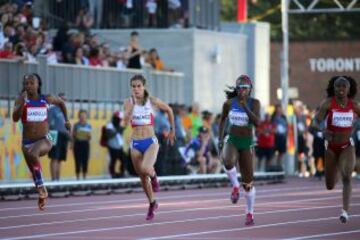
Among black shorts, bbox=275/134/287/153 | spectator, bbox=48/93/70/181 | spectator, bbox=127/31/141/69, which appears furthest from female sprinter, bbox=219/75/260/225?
black shorts, bbox=275/134/287/153

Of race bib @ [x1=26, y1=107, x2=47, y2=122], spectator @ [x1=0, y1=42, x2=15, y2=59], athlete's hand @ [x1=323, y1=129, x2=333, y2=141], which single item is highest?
spectator @ [x1=0, y1=42, x2=15, y2=59]

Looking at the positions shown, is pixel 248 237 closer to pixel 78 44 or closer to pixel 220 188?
pixel 220 188

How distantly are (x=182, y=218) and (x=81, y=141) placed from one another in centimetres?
1165

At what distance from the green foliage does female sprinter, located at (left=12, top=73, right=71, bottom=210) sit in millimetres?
43377

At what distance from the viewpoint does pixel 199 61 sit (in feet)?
135

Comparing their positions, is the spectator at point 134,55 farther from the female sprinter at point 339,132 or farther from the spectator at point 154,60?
the female sprinter at point 339,132

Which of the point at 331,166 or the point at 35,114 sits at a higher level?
the point at 35,114

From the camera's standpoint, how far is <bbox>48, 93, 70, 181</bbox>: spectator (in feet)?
98.8

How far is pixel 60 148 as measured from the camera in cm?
3042

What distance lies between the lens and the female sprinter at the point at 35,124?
20984mm

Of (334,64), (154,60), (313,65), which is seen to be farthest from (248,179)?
(313,65)

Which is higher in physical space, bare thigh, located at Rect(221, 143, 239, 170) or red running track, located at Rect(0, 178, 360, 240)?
bare thigh, located at Rect(221, 143, 239, 170)

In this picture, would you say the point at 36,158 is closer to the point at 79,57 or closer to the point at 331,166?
the point at 331,166

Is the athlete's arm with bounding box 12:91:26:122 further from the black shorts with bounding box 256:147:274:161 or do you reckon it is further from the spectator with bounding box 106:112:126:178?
the black shorts with bounding box 256:147:274:161
